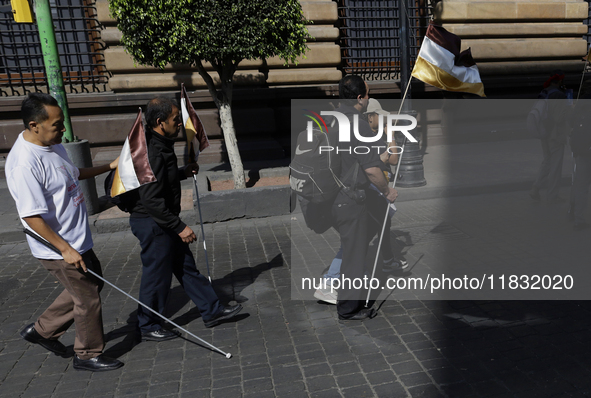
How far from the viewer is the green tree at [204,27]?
7324 mm

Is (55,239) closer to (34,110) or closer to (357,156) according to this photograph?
(34,110)

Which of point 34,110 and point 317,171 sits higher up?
point 34,110

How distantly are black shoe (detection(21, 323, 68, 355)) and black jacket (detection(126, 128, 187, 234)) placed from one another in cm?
112

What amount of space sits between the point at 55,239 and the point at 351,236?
2.18 metres

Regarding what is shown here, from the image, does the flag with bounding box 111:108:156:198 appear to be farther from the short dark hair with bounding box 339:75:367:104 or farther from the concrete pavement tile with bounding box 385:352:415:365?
the concrete pavement tile with bounding box 385:352:415:365

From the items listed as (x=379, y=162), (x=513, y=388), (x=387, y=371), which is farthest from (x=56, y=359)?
(x=513, y=388)

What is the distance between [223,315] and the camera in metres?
4.23

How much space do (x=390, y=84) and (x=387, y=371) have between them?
10.2 m

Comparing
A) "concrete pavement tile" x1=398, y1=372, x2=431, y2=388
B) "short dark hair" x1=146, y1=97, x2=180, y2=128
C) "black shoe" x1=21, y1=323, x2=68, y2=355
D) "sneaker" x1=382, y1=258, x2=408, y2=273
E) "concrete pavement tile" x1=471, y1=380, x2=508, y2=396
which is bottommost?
"sneaker" x1=382, y1=258, x2=408, y2=273

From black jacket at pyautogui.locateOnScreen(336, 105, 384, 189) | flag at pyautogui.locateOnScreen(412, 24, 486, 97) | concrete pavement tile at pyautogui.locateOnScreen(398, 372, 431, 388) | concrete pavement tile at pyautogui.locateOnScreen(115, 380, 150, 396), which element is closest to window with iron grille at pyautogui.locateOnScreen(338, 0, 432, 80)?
flag at pyautogui.locateOnScreen(412, 24, 486, 97)

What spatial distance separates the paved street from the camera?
A: 3285mm

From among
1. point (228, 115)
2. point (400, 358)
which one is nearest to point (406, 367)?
point (400, 358)

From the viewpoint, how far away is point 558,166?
7.50 metres

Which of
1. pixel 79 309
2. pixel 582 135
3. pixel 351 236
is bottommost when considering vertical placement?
pixel 79 309
